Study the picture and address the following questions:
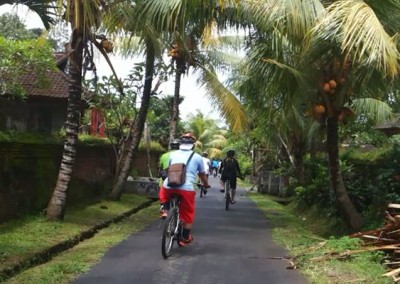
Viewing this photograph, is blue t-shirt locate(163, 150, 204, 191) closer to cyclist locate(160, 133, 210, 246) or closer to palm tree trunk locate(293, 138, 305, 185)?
cyclist locate(160, 133, 210, 246)

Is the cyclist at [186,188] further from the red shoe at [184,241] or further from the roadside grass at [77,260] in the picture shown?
the roadside grass at [77,260]

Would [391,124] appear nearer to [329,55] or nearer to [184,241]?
[329,55]

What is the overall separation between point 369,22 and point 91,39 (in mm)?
5617

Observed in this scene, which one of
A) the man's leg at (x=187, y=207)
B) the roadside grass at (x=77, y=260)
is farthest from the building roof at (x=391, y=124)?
the man's leg at (x=187, y=207)

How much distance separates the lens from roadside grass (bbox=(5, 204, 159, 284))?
248 inches

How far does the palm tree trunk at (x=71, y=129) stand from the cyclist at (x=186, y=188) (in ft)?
9.90

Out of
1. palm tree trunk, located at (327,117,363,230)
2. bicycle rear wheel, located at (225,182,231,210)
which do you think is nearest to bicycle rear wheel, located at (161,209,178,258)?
palm tree trunk, located at (327,117,363,230)

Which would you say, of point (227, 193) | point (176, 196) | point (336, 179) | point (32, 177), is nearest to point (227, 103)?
point (227, 193)

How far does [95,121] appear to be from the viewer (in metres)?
24.7

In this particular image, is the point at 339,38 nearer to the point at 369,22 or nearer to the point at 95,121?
the point at 369,22

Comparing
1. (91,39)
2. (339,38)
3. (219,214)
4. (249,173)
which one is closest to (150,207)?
(219,214)

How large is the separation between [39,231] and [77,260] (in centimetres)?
205

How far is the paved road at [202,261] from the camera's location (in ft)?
21.6

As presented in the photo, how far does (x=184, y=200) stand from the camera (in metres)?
8.25
